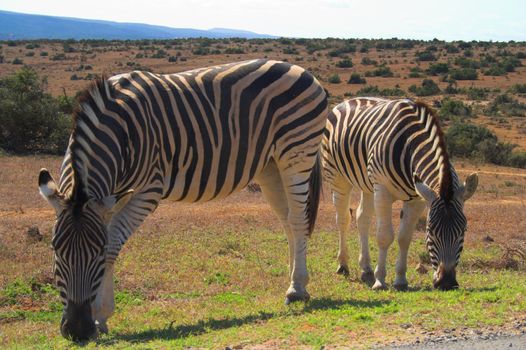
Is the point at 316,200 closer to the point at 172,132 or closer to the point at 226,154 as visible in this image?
the point at 226,154

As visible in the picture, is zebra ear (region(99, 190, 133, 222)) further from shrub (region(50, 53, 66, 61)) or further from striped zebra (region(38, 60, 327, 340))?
shrub (region(50, 53, 66, 61))

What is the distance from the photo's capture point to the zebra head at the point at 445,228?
794 cm

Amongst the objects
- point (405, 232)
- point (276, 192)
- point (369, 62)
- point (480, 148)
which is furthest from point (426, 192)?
point (369, 62)

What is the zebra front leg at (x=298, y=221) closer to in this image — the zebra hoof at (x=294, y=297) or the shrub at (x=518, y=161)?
the zebra hoof at (x=294, y=297)

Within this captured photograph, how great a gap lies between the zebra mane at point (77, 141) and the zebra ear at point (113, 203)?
159 millimetres

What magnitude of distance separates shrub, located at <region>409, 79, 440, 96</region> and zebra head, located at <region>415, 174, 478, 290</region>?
38800 mm

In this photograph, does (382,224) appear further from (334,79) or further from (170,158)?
(334,79)

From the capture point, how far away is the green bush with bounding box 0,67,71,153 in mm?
23078

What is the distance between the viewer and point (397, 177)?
8711mm

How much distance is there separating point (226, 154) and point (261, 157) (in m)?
0.48

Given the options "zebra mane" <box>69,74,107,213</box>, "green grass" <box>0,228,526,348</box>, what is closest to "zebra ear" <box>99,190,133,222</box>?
"zebra mane" <box>69,74,107,213</box>

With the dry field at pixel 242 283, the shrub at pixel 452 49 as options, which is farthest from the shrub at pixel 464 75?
the dry field at pixel 242 283

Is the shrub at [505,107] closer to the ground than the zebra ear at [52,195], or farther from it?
closer to the ground

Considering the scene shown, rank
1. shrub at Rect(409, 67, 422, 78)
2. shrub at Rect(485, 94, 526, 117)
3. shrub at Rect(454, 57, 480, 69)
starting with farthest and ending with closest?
shrub at Rect(454, 57, 480, 69)
shrub at Rect(409, 67, 422, 78)
shrub at Rect(485, 94, 526, 117)
